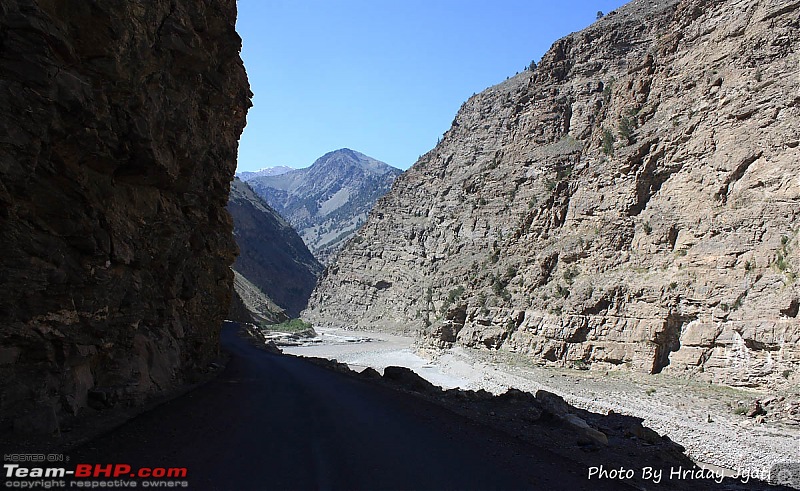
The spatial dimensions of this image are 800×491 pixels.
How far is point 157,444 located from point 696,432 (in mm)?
18430

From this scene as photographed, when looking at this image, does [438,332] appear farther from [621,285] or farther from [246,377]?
[246,377]

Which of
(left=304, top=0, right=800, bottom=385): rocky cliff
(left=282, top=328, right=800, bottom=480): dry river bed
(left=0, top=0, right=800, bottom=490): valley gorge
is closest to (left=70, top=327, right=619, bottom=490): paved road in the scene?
(left=0, top=0, right=800, bottom=490): valley gorge

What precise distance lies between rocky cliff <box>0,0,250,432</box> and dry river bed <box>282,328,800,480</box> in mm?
16182

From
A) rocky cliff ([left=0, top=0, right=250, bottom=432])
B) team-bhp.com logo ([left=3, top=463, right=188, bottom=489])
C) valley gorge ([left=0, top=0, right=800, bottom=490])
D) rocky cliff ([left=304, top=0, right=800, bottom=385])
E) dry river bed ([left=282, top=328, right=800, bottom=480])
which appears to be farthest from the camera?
rocky cliff ([left=304, top=0, right=800, bottom=385])

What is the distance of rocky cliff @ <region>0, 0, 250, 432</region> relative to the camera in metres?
5.90

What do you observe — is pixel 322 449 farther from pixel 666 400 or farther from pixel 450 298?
pixel 450 298

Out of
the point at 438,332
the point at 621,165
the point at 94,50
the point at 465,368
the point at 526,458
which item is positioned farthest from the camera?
the point at 438,332

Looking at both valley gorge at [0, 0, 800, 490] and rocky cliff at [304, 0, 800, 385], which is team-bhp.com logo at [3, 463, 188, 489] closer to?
valley gorge at [0, 0, 800, 490]

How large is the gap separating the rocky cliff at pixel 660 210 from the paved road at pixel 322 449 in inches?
665

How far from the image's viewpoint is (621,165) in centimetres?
3225

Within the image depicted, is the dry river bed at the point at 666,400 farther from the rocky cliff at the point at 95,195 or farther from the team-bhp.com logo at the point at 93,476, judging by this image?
the rocky cliff at the point at 95,195

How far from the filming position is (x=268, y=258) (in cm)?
13088

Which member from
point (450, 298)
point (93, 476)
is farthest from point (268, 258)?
point (93, 476)

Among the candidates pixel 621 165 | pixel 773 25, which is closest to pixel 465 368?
pixel 621 165
